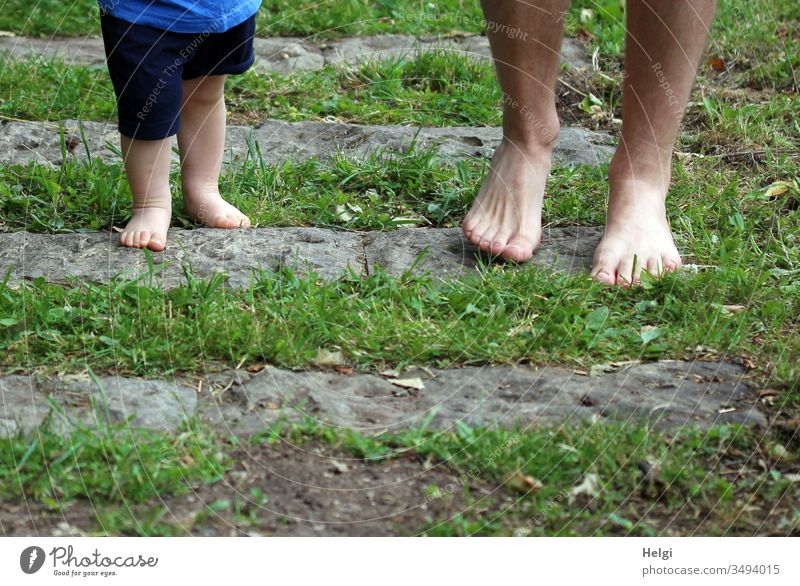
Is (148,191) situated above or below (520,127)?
below

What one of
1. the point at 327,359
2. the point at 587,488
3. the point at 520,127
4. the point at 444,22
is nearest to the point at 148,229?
the point at 327,359

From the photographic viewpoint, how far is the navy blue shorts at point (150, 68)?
1960mm

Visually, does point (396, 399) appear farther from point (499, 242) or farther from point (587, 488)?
point (499, 242)

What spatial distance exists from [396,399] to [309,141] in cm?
129

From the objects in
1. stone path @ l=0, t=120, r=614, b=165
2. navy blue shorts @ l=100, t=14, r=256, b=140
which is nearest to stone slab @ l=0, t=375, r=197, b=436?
navy blue shorts @ l=100, t=14, r=256, b=140

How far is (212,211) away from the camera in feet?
7.41

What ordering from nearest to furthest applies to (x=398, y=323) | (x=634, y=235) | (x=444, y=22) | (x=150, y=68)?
(x=398, y=323), (x=150, y=68), (x=634, y=235), (x=444, y=22)

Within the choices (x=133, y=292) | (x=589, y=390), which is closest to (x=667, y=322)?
(x=589, y=390)

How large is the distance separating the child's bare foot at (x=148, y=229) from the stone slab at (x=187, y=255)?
2 centimetres

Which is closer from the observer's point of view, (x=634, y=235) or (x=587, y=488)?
(x=587, y=488)

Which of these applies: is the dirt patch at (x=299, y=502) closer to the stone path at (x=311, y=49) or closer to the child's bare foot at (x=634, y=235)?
the child's bare foot at (x=634, y=235)

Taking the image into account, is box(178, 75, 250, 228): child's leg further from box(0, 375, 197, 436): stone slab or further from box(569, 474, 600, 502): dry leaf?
box(569, 474, 600, 502): dry leaf

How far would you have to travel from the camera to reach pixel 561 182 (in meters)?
2.52
